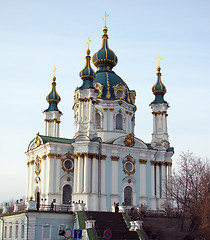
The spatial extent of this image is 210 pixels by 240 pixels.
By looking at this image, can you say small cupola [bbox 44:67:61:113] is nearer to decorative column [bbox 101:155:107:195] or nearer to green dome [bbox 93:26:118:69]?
green dome [bbox 93:26:118:69]

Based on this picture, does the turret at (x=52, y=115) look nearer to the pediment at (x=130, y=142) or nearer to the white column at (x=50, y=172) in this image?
the white column at (x=50, y=172)

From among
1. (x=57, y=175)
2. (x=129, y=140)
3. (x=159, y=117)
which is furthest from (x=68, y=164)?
(x=159, y=117)

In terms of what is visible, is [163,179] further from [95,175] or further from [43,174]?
[43,174]

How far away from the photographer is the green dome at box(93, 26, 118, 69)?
46062 mm

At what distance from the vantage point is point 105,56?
46062mm

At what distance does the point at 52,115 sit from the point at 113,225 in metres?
18.7

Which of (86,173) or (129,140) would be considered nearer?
(86,173)

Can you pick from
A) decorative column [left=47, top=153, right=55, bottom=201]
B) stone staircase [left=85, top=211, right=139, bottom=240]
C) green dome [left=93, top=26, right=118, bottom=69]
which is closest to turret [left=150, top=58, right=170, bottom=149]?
green dome [left=93, top=26, right=118, bottom=69]

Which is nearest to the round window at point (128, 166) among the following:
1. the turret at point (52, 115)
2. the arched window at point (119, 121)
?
the arched window at point (119, 121)

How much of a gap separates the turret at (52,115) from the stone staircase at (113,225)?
1568 cm

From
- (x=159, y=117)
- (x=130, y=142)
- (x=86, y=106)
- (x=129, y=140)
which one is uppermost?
(x=159, y=117)

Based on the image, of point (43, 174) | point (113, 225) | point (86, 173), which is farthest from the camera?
point (43, 174)

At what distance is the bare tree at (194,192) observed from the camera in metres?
28.8

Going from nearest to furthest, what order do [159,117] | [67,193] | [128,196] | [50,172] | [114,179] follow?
[50,172], [67,193], [114,179], [128,196], [159,117]
